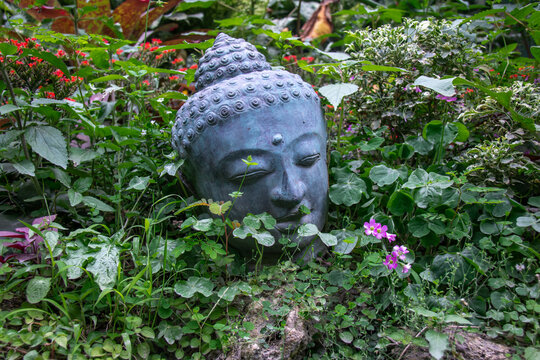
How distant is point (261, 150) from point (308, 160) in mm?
248

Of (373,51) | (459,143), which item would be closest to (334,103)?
(373,51)

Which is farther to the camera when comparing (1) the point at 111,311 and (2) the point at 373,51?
(2) the point at 373,51

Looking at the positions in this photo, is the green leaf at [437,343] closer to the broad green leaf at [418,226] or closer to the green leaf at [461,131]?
the broad green leaf at [418,226]

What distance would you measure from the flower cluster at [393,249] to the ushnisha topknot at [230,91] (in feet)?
2.37

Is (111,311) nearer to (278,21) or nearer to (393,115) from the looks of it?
(393,115)

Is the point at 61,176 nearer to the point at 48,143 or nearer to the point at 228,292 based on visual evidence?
the point at 48,143

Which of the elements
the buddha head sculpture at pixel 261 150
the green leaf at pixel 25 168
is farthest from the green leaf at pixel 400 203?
the green leaf at pixel 25 168

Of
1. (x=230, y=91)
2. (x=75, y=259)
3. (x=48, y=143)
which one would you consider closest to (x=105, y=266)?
(x=75, y=259)

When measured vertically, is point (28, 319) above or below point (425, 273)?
above

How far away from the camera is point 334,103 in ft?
6.63

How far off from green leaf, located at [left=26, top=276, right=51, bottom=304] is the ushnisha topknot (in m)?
0.86

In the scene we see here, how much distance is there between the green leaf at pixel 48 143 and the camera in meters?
2.11

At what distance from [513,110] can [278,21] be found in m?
3.98

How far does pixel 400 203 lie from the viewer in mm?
2178
